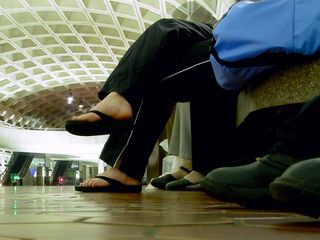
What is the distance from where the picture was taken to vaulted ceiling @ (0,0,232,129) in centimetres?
1204

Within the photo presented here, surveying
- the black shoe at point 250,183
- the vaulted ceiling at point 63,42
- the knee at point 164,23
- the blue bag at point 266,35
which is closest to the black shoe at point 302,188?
the black shoe at point 250,183

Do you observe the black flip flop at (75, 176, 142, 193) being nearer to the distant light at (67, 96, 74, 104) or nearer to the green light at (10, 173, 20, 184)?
the green light at (10, 173, 20, 184)

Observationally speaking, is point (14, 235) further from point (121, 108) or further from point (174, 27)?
point (174, 27)

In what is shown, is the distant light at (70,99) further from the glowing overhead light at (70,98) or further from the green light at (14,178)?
the green light at (14,178)

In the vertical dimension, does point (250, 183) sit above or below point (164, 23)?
below

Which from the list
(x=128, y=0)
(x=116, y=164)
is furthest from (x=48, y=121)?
(x=116, y=164)

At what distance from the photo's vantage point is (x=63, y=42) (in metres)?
15.6

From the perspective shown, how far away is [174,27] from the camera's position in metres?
1.65

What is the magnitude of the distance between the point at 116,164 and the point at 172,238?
1356 millimetres

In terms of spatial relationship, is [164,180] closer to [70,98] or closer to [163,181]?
[163,181]

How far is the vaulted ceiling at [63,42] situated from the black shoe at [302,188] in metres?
5.78

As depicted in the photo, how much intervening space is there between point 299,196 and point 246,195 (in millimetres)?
→ 224

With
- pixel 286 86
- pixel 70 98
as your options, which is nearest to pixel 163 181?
pixel 286 86

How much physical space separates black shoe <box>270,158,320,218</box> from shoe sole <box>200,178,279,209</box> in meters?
0.20
